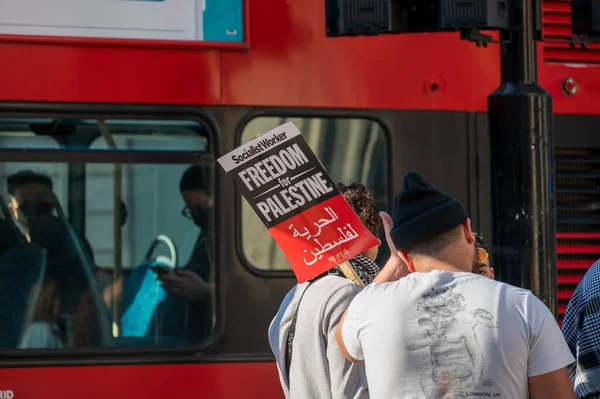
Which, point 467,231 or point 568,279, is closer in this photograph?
point 467,231

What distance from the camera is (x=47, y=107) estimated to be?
4.45 meters

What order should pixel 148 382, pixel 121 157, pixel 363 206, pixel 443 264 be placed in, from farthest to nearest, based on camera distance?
pixel 121 157 < pixel 148 382 < pixel 363 206 < pixel 443 264

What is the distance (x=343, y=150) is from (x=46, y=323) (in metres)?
1.52

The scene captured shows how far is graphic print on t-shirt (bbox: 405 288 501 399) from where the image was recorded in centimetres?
231

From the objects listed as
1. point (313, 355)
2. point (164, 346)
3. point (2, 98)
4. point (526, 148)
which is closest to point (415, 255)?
point (313, 355)

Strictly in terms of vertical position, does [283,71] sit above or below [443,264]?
above

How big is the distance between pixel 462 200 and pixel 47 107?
6.29 ft

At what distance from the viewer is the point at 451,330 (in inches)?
91.6

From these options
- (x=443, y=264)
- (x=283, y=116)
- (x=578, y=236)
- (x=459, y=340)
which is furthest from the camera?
(x=578, y=236)

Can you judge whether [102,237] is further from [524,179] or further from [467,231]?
[467,231]

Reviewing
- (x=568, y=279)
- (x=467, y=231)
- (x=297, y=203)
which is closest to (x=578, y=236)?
(x=568, y=279)

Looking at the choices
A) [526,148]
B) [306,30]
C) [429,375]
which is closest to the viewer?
[429,375]

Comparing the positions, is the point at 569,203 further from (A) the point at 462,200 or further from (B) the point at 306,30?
(B) the point at 306,30

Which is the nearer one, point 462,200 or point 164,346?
point 164,346
